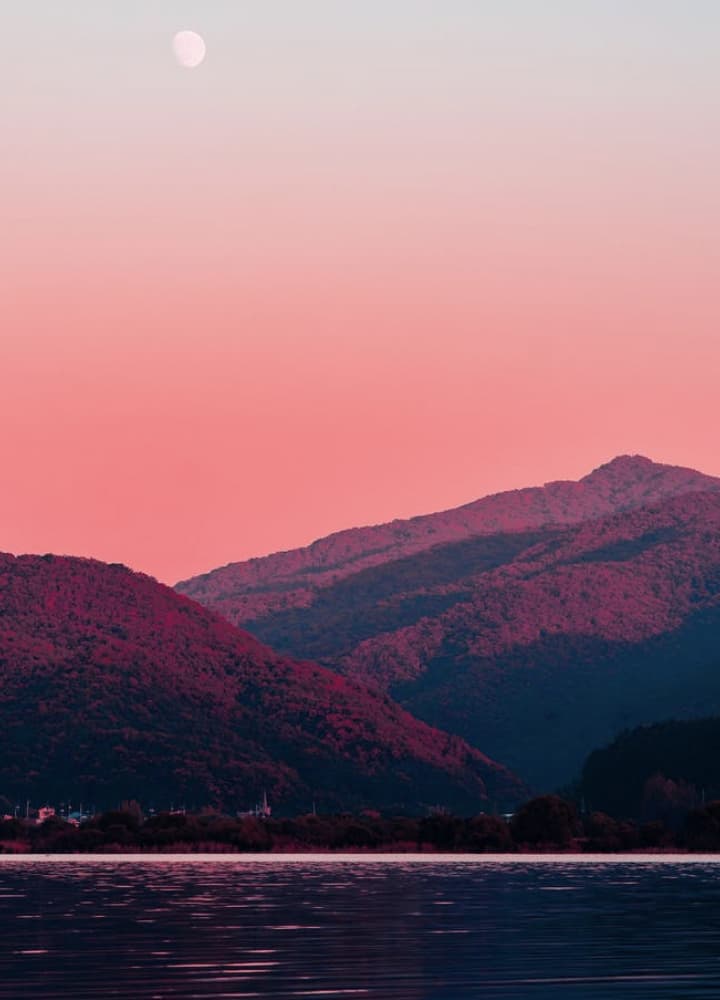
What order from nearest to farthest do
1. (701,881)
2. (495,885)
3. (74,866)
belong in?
(495,885) < (701,881) < (74,866)

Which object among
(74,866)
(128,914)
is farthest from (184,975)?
(74,866)

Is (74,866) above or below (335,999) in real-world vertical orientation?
above

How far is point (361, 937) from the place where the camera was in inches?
2667

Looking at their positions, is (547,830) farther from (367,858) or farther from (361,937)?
(361,937)

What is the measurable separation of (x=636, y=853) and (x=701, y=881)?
75.4 m

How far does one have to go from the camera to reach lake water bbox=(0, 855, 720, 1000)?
50.9m

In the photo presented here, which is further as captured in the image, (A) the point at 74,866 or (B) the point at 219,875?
(A) the point at 74,866

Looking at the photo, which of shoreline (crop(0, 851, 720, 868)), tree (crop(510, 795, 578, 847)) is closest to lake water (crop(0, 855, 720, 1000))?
shoreline (crop(0, 851, 720, 868))

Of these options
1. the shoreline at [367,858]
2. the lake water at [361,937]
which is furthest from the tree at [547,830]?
the lake water at [361,937]

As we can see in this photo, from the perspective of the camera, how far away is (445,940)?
220 feet

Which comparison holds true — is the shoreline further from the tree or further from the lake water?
the lake water

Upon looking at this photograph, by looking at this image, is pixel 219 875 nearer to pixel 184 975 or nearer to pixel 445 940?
pixel 445 940

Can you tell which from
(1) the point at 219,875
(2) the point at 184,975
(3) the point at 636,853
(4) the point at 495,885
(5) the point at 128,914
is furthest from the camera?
(3) the point at 636,853

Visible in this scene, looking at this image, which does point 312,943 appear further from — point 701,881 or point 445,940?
point 701,881
